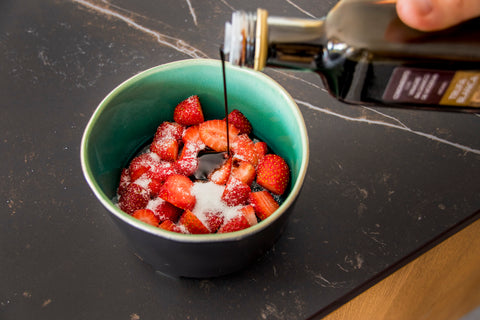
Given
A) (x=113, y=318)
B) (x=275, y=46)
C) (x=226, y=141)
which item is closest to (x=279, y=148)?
(x=226, y=141)

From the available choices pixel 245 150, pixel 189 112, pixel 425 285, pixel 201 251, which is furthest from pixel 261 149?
pixel 425 285

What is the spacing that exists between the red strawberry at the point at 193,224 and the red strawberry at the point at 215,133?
0.46 ft

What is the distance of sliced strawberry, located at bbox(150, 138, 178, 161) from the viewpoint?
0.66 meters

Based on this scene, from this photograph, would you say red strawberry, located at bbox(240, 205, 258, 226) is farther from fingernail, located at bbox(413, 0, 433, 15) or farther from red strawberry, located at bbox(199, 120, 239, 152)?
fingernail, located at bbox(413, 0, 433, 15)

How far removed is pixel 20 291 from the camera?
59cm

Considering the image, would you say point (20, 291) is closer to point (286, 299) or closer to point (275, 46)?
point (286, 299)

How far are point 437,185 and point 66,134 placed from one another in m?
0.63

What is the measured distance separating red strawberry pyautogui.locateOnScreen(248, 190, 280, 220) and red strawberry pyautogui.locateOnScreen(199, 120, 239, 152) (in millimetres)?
108

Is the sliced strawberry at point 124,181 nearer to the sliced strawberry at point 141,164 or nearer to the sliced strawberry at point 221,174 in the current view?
the sliced strawberry at point 141,164

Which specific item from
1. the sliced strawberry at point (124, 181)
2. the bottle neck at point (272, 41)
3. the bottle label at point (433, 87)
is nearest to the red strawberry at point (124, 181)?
the sliced strawberry at point (124, 181)

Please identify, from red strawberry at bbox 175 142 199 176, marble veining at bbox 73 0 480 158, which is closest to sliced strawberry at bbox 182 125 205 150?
red strawberry at bbox 175 142 199 176

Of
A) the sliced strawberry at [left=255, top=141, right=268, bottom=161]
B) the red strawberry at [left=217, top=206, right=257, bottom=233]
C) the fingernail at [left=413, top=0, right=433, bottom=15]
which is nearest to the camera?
the fingernail at [left=413, top=0, right=433, bottom=15]

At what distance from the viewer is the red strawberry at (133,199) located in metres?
0.59

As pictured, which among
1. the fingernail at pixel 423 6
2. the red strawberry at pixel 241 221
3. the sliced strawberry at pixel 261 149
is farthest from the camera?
the sliced strawberry at pixel 261 149
